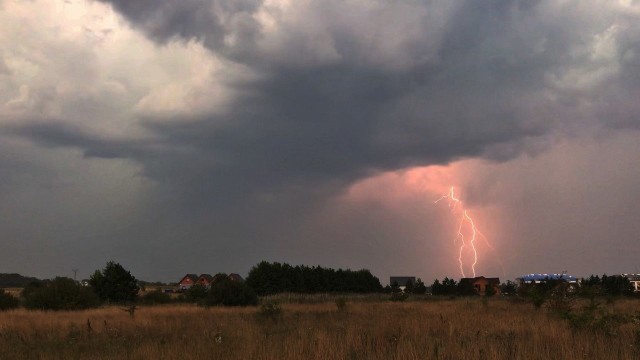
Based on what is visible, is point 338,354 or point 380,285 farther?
point 380,285

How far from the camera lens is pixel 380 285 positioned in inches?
Result: 4417

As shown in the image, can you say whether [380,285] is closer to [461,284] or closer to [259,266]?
[461,284]

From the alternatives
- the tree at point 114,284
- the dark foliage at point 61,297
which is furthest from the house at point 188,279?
the dark foliage at point 61,297

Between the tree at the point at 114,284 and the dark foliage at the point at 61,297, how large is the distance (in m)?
12.2

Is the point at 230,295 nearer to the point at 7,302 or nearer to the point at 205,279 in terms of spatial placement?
the point at 7,302

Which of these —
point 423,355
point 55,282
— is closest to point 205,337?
point 423,355

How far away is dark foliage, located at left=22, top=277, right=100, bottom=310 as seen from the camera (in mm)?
37438

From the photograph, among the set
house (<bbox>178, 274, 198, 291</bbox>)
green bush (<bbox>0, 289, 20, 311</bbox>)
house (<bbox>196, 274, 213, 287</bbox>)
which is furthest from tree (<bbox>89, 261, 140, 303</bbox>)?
house (<bbox>178, 274, 198, 291</bbox>)

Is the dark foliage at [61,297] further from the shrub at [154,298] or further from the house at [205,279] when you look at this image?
the house at [205,279]

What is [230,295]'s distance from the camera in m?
43.6

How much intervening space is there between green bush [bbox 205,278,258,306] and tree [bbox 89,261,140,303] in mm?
12480

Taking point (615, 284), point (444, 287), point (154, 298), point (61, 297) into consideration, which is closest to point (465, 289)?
point (444, 287)

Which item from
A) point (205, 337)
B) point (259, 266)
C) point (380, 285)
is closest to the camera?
point (205, 337)

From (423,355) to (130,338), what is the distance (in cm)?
876
